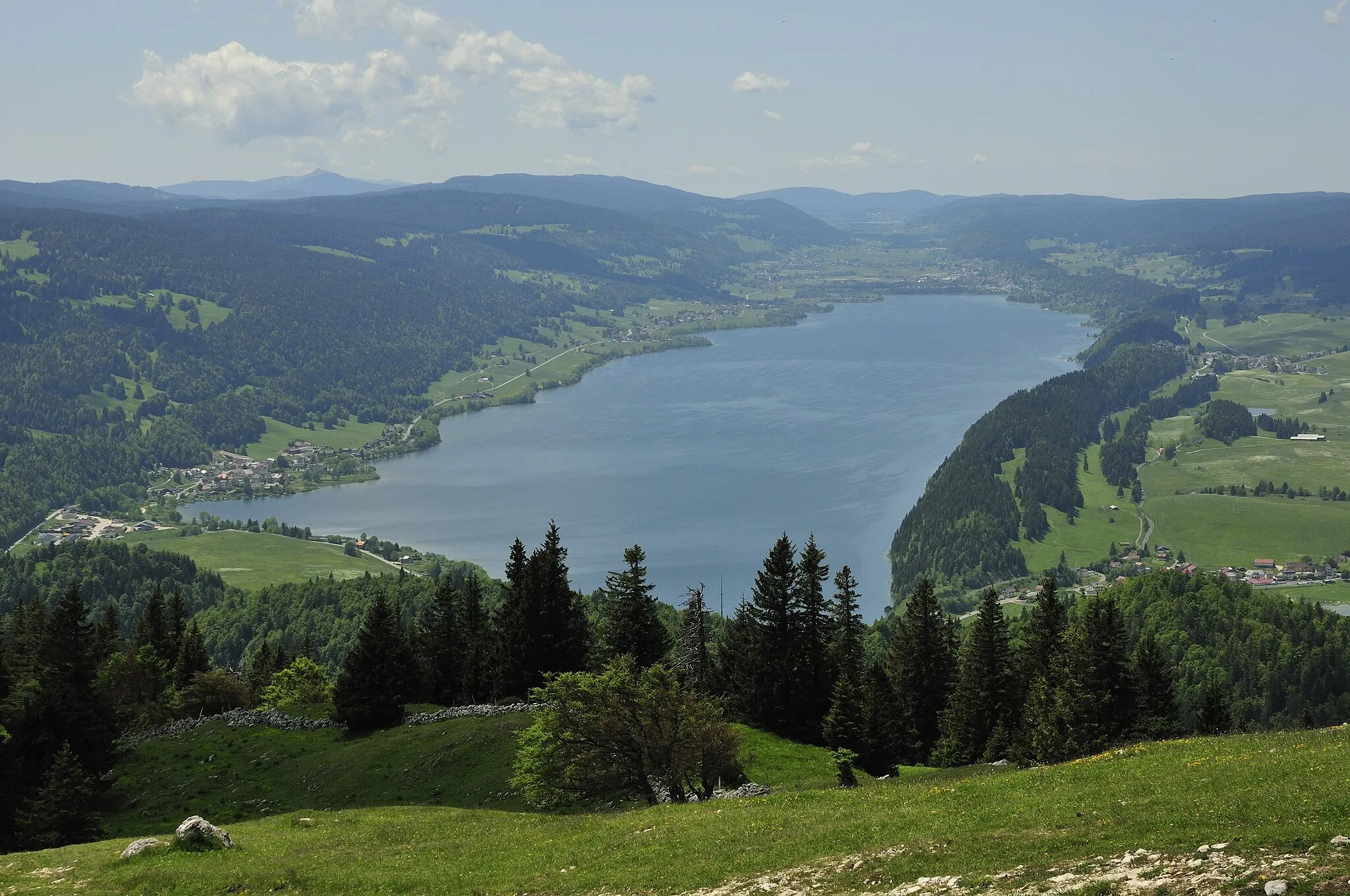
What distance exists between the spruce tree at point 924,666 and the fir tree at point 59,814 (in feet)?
139

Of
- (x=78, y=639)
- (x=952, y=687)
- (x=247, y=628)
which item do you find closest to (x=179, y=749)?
(x=78, y=639)

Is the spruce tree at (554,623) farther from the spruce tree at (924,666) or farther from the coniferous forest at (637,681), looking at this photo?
the spruce tree at (924,666)

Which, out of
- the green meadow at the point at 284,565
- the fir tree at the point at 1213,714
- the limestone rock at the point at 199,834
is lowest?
the green meadow at the point at 284,565

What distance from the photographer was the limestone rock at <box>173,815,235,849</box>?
32.4m

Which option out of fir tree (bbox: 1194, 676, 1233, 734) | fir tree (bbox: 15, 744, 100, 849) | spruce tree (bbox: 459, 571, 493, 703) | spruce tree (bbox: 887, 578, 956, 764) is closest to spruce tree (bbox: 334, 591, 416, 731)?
spruce tree (bbox: 459, 571, 493, 703)

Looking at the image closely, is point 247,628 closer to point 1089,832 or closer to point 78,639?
point 78,639

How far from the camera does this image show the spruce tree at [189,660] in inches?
3051

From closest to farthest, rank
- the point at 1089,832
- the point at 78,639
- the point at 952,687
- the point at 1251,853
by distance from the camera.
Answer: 1. the point at 1251,853
2. the point at 1089,832
3. the point at 78,639
4. the point at 952,687

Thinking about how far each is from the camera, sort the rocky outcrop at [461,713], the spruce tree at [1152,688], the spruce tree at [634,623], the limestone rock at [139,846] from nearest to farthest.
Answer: the limestone rock at [139,846] → the rocky outcrop at [461,713] → the spruce tree at [1152,688] → the spruce tree at [634,623]

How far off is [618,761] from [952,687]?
31.6 metres

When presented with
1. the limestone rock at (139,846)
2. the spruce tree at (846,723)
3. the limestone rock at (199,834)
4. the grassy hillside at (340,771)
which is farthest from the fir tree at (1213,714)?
the limestone rock at (139,846)

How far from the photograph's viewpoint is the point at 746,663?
189 ft

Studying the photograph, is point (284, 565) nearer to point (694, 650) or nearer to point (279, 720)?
point (279, 720)

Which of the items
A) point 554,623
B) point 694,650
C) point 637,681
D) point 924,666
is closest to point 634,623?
point 694,650
